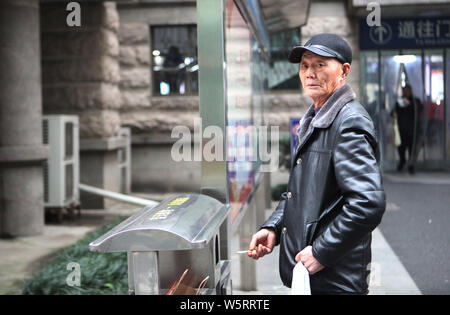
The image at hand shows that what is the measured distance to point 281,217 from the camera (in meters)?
2.08

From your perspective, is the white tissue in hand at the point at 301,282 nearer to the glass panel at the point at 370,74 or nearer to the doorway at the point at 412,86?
the doorway at the point at 412,86

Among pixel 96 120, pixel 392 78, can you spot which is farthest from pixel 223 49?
pixel 392 78

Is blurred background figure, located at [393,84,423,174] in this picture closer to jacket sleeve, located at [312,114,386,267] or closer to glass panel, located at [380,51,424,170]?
glass panel, located at [380,51,424,170]

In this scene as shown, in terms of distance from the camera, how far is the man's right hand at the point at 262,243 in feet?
6.68

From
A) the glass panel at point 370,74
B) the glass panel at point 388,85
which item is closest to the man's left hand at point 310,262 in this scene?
the glass panel at point 388,85

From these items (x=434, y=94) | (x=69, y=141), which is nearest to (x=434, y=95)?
(x=434, y=94)

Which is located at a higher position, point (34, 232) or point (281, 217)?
point (281, 217)

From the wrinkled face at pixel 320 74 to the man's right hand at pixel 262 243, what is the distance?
18.6 inches

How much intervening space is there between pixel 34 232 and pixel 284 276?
5.04 metres

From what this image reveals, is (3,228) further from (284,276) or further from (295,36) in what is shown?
(295,36)

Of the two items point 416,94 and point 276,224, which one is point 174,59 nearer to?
point 416,94

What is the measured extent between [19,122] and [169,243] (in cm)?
515

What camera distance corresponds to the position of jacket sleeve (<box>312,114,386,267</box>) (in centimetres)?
169

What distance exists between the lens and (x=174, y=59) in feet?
35.4
